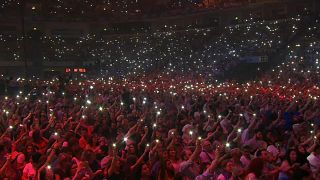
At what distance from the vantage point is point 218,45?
43312 millimetres

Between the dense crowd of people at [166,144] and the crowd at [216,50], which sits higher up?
the dense crowd of people at [166,144]

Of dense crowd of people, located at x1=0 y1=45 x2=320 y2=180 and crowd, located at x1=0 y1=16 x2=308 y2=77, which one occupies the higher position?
dense crowd of people, located at x1=0 y1=45 x2=320 y2=180

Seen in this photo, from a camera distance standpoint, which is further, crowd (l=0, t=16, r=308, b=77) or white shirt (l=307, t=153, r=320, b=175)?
crowd (l=0, t=16, r=308, b=77)

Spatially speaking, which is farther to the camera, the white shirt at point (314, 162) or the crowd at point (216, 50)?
the crowd at point (216, 50)

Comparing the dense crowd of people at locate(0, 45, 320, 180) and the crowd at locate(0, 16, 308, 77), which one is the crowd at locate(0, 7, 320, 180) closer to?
the dense crowd of people at locate(0, 45, 320, 180)

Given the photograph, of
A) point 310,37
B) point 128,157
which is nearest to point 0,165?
point 128,157

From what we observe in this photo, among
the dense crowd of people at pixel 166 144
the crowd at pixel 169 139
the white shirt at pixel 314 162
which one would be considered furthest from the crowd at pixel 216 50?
the white shirt at pixel 314 162

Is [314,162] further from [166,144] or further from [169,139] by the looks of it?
[169,139]

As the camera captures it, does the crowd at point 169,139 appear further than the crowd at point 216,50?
No

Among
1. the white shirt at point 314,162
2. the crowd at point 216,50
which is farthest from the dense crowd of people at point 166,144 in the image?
the crowd at point 216,50

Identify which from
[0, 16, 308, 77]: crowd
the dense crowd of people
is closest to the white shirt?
the dense crowd of people

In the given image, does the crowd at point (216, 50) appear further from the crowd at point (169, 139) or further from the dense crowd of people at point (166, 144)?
the dense crowd of people at point (166, 144)

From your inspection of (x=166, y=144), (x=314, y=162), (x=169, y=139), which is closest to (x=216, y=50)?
(x=169, y=139)

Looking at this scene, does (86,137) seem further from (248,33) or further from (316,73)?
(248,33)
